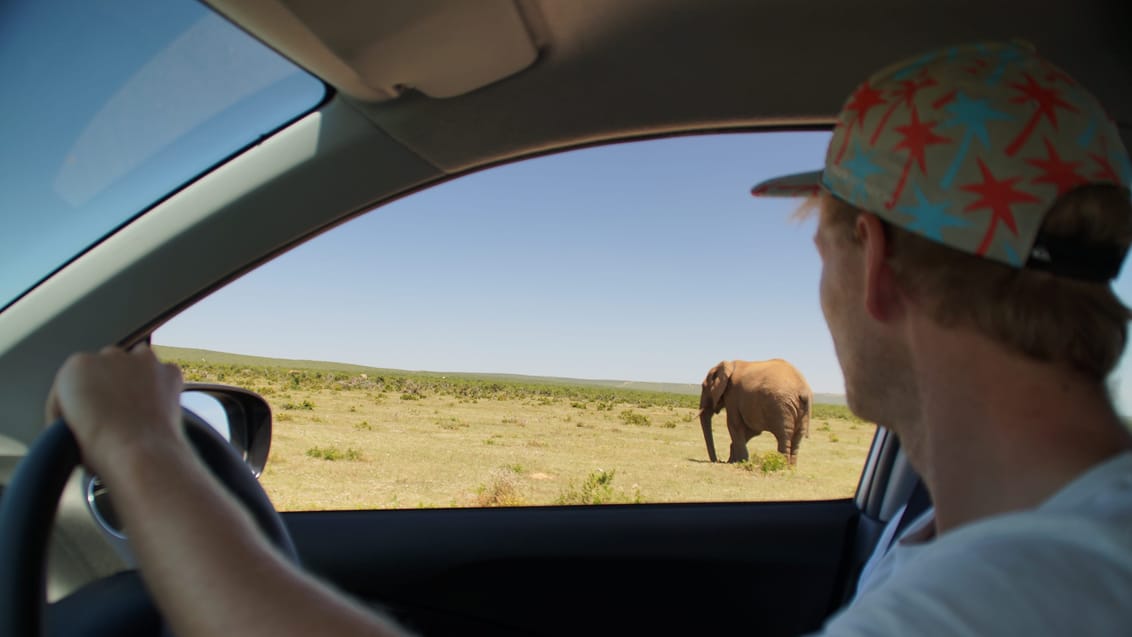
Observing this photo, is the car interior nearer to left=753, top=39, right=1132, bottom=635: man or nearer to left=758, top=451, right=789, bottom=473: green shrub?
left=753, top=39, right=1132, bottom=635: man

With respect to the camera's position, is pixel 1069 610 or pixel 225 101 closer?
pixel 1069 610

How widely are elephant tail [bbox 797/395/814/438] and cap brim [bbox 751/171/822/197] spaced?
11.4 meters

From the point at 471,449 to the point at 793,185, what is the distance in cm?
578

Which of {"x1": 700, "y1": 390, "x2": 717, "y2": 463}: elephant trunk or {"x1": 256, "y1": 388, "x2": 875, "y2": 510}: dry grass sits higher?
{"x1": 256, "y1": 388, "x2": 875, "y2": 510}: dry grass

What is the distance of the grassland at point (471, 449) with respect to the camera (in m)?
3.53

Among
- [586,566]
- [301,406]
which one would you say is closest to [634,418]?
[301,406]

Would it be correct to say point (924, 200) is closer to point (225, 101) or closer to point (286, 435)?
point (225, 101)

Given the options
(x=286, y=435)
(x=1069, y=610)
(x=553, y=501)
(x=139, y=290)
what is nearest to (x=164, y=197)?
(x=139, y=290)

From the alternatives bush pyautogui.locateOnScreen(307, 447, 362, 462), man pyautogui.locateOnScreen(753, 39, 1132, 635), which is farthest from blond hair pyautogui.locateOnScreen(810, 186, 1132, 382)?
bush pyautogui.locateOnScreen(307, 447, 362, 462)

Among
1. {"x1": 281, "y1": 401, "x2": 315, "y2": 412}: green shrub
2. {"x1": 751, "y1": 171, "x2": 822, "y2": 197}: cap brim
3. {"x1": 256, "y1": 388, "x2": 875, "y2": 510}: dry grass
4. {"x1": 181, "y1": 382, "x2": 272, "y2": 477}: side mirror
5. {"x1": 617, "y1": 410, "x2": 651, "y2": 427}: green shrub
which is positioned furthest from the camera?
{"x1": 617, "y1": 410, "x2": 651, "y2": 427}: green shrub

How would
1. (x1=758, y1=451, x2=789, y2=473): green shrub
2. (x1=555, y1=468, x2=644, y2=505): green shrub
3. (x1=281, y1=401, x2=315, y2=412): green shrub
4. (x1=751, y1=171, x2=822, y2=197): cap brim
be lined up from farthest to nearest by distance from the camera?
(x1=758, y1=451, x2=789, y2=473): green shrub
(x1=281, y1=401, x2=315, y2=412): green shrub
(x1=555, y1=468, x2=644, y2=505): green shrub
(x1=751, y1=171, x2=822, y2=197): cap brim

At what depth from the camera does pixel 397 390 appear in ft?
26.3

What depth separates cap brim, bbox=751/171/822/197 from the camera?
1453 mm

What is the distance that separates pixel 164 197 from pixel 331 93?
0.48 metres
